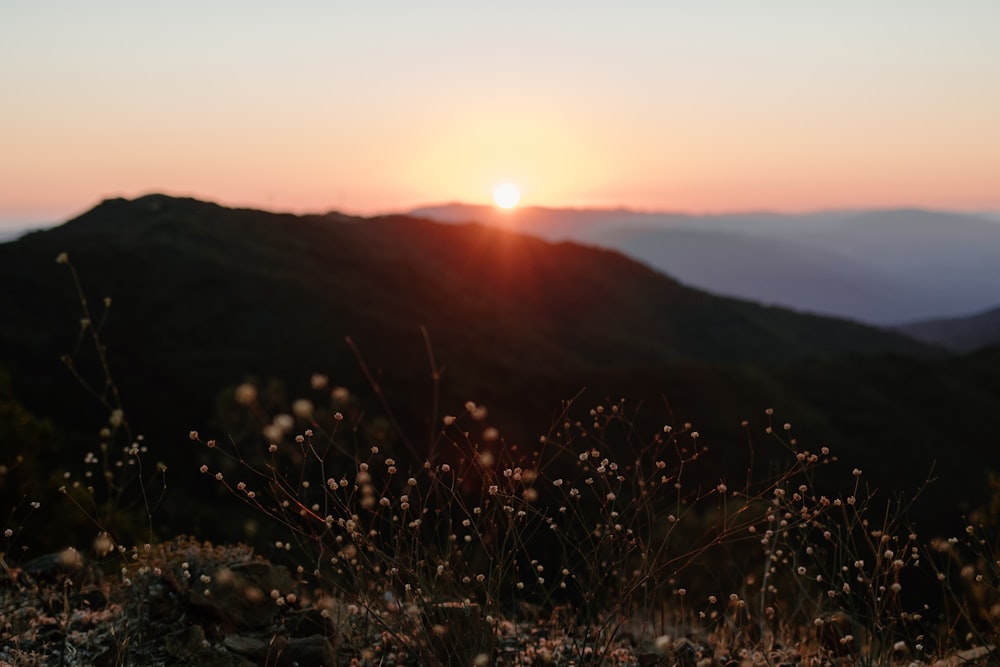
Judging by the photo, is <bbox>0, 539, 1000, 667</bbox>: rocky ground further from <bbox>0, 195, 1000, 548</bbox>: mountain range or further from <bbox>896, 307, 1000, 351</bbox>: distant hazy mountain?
<bbox>896, 307, 1000, 351</bbox>: distant hazy mountain

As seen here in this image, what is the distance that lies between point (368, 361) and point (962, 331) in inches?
4721

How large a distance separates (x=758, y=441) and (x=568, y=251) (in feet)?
200

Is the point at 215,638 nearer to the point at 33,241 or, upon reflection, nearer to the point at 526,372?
the point at 526,372

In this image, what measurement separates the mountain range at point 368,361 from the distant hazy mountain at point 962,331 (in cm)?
5940

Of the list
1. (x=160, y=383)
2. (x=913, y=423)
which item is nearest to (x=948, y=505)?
(x=913, y=423)

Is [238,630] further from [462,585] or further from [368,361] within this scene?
[368,361]

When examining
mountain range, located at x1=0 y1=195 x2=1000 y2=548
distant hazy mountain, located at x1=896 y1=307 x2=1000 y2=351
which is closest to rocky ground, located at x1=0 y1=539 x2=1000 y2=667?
mountain range, located at x1=0 y1=195 x2=1000 y2=548

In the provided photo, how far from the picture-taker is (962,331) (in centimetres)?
12388

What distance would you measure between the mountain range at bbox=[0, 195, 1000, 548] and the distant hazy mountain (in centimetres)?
5940

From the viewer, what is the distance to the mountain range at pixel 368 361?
27.1 metres

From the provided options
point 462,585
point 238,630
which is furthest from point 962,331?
point 238,630

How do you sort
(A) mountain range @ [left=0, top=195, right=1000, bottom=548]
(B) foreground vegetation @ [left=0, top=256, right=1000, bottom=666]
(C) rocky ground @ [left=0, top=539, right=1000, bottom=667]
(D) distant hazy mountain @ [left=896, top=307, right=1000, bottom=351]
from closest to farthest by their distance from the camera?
1. (B) foreground vegetation @ [left=0, top=256, right=1000, bottom=666]
2. (C) rocky ground @ [left=0, top=539, right=1000, bottom=667]
3. (A) mountain range @ [left=0, top=195, right=1000, bottom=548]
4. (D) distant hazy mountain @ [left=896, top=307, right=1000, bottom=351]

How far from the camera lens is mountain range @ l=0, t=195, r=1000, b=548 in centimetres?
2706

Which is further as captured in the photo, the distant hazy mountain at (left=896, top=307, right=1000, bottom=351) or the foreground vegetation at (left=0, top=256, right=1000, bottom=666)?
the distant hazy mountain at (left=896, top=307, right=1000, bottom=351)
